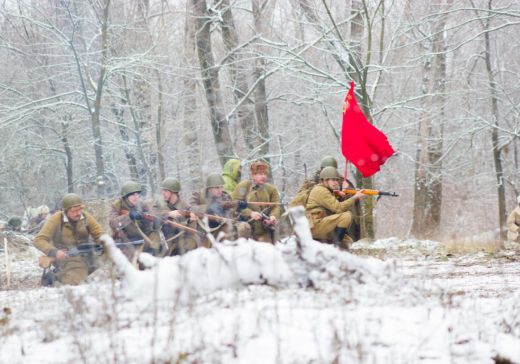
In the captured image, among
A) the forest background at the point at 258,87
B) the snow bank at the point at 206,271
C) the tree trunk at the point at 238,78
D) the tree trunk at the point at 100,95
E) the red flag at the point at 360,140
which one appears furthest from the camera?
the tree trunk at the point at 238,78

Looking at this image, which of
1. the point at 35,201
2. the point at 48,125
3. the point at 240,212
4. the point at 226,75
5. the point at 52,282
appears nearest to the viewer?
the point at 52,282

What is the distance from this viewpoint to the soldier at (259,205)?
12.5 m

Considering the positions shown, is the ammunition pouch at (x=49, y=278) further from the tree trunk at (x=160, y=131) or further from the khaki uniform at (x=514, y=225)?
the tree trunk at (x=160, y=131)

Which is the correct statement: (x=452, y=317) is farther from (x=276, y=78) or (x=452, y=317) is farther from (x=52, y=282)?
(x=276, y=78)

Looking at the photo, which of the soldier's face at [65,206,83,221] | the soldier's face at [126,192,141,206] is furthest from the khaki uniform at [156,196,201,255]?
the soldier's face at [65,206,83,221]

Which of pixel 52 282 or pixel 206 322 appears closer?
pixel 206 322

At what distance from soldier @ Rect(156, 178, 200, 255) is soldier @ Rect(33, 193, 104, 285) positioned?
115 centimetres

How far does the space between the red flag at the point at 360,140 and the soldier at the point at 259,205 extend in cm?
171

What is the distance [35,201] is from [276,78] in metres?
12.6

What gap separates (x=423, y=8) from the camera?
64.7ft

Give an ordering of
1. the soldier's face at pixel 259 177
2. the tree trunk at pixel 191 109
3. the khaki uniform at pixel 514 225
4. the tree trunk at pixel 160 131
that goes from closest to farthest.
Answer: the soldier's face at pixel 259 177
the khaki uniform at pixel 514 225
the tree trunk at pixel 191 109
the tree trunk at pixel 160 131

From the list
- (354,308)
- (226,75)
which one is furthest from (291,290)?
(226,75)

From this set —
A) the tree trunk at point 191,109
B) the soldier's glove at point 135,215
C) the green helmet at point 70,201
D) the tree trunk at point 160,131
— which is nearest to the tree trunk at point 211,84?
the tree trunk at point 191,109

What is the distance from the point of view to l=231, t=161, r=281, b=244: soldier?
41.2ft
